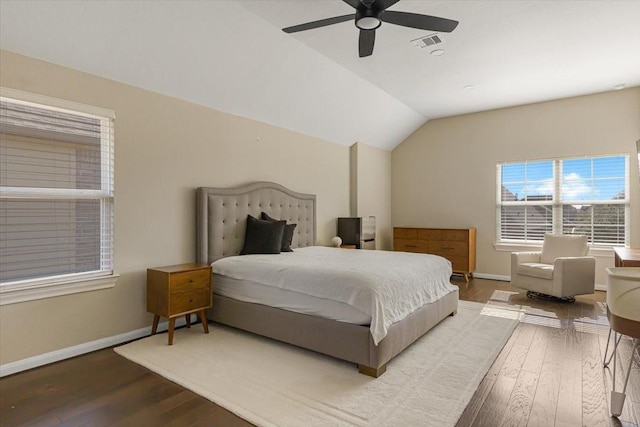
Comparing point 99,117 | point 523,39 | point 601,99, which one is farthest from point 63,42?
point 601,99

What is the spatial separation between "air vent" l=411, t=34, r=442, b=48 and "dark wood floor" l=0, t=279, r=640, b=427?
3.15m

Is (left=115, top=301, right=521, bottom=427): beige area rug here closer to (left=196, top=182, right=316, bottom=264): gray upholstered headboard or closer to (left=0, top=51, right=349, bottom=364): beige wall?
(left=0, top=51, right=349, bottom=364): beige wall

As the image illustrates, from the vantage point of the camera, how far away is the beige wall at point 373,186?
257 inches

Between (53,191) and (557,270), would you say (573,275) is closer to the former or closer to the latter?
(557,270)

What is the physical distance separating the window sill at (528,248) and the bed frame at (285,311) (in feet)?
9.33

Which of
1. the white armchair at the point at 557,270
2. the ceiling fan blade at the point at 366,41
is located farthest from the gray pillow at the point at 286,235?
the white armchair at the point at 557,270

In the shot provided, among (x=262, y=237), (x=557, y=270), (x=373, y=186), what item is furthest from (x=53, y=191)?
(x=557, y=270)

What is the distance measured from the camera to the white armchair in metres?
4.59

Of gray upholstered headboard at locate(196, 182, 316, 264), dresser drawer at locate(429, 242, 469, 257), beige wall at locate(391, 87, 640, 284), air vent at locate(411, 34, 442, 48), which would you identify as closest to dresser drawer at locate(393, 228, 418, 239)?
dresser drawer at locate(429, 242, 469, 257)

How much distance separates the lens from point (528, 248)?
6.08 metres

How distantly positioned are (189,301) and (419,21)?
3114 mm

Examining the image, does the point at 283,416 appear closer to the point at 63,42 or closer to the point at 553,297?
the point at 63,42

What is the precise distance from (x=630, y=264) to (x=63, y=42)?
17.8 ft

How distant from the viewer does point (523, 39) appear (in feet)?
12.4
